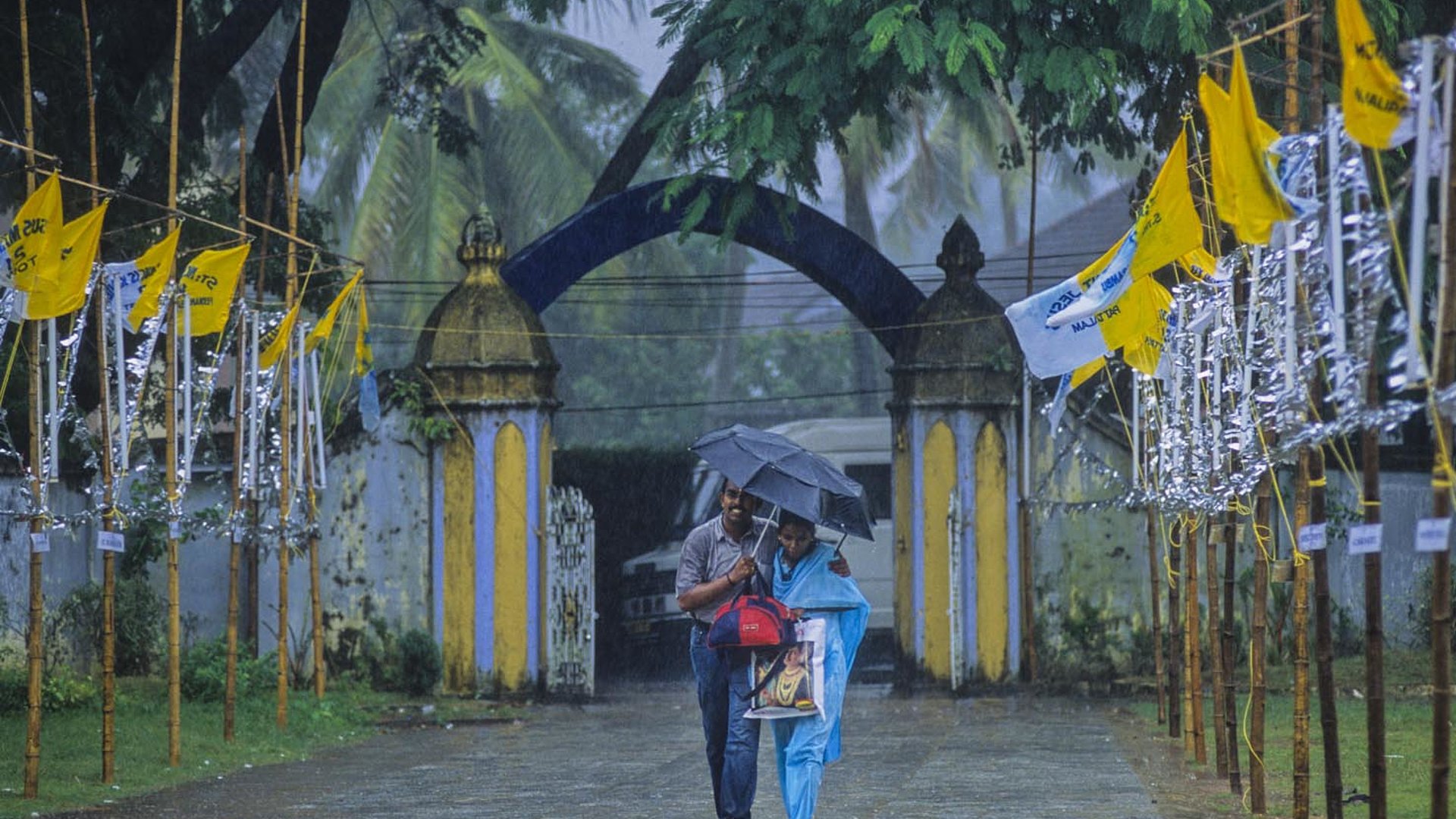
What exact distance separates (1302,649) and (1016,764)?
3.47m

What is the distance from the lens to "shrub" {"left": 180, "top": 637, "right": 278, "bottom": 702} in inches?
569

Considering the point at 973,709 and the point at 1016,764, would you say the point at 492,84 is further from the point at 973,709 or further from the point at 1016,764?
the point at 1016,764

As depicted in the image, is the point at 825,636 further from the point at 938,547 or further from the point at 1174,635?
the point at 938,547

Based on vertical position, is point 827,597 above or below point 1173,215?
below

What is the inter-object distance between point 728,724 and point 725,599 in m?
0.53

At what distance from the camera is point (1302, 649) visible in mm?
8039

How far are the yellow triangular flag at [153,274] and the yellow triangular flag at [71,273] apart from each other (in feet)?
2.80

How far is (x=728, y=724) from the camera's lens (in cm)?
802

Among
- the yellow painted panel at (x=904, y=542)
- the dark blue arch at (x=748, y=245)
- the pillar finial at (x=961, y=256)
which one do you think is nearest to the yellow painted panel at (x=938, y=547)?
the yellow painted panel at (x=904, y=542)

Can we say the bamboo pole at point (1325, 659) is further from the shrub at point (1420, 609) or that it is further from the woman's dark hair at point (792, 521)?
the shrub at point (1420, 609)

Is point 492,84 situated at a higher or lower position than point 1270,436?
higher

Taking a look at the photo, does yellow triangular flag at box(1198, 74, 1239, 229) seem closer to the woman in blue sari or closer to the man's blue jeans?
the woman in blue sari

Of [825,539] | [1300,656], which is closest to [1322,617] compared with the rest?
[1300,656]

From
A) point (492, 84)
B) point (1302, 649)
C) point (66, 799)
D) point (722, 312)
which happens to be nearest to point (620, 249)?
point (66, 799)
